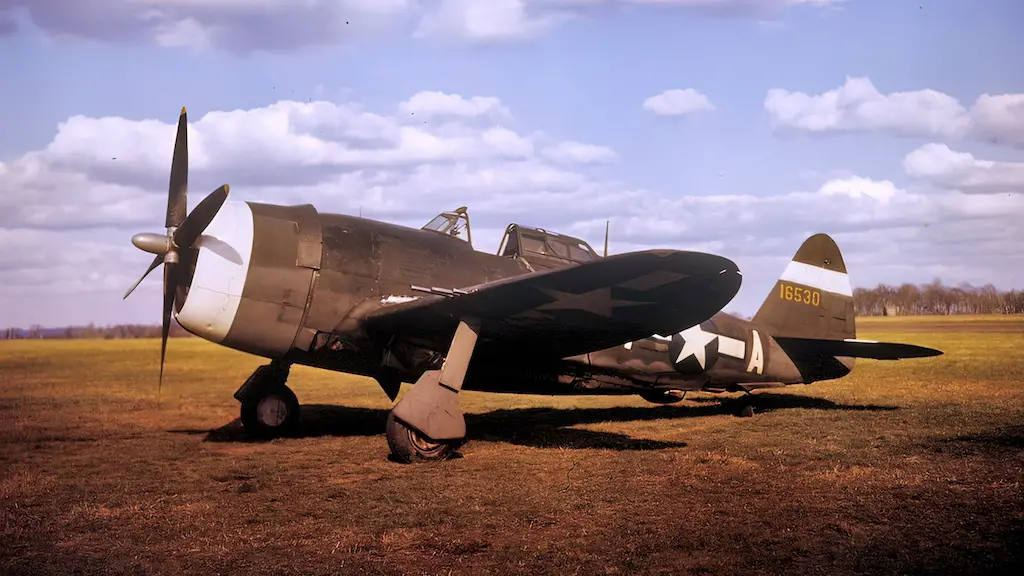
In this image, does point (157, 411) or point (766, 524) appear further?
point (157, 411)

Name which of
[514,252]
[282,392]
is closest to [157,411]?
[282,392]

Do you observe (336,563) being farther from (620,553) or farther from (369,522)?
(620,553)

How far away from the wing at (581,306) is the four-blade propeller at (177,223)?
7.25ft

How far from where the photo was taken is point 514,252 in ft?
34.7

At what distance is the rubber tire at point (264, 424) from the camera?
1037cm

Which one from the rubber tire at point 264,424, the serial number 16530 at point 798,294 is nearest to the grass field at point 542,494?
the rubber tire at point 264,424

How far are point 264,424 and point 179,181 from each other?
11.1ft

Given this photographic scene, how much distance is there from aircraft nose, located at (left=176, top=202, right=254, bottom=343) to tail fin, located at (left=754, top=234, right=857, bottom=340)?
8.43 metres

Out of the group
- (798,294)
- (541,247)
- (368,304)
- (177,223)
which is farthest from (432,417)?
(798,294)

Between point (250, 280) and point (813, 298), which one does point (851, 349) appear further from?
point (250, 280)

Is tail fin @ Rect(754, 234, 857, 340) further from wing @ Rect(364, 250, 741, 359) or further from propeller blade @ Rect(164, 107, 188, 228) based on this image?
propeller blade @ Rect(164, 107, 188, 228)

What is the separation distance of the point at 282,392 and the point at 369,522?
5279 mm

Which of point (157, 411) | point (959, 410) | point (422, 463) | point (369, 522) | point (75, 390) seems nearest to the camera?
point (369, 522)

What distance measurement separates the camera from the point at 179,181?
9352mm
